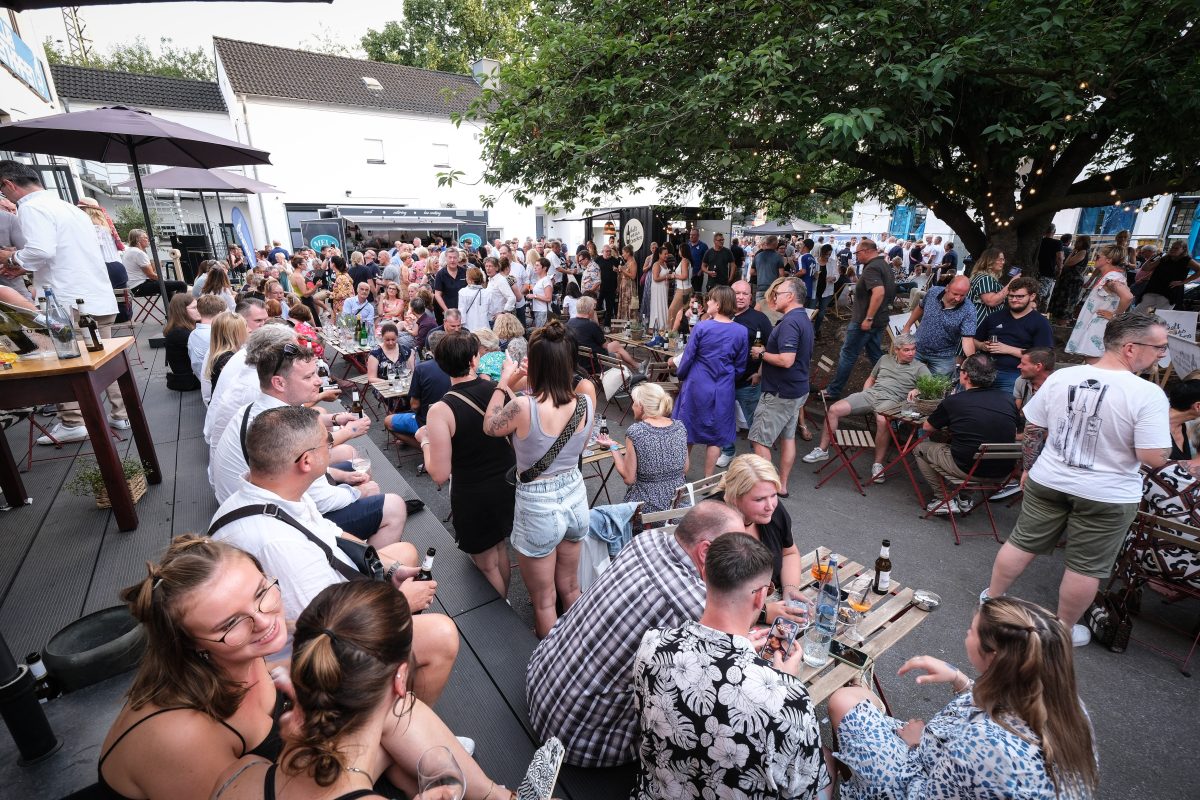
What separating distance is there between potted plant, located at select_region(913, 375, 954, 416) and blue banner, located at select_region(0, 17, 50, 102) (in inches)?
514

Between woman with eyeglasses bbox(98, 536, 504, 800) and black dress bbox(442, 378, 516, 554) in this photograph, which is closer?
woman with eyeglasses bbox(98, 536, 504, 800)

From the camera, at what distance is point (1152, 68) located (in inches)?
199

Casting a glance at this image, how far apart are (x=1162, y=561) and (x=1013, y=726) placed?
111 inches

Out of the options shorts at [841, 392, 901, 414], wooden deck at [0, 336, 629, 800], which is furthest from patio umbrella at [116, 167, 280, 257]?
shorts at [841, 392, 901, 414]

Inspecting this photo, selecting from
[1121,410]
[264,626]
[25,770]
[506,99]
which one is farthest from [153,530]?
[1121,410]

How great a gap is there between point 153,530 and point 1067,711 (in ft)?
16.1

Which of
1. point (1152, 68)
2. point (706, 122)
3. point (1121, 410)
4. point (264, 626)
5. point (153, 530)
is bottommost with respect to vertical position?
point (153, 530)

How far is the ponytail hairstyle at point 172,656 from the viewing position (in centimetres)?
149

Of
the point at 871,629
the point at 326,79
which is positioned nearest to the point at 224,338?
the point at 871,629

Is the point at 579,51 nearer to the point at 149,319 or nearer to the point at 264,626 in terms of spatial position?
the point at 264,626

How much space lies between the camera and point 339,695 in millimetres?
1325

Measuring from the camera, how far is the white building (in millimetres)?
22312

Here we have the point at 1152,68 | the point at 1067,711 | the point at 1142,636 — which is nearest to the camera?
the point at 1067,711

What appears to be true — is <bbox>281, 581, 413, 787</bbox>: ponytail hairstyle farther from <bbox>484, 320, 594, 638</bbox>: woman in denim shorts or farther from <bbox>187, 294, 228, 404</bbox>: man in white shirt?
<bbox>187, 294, 228, 404</bbox>: man in white shirt
